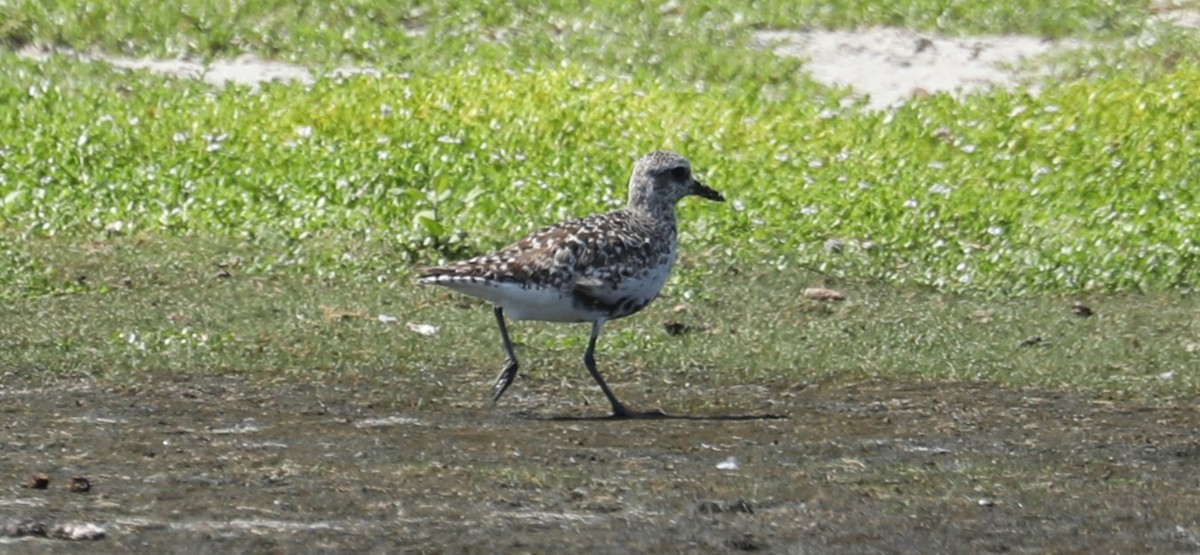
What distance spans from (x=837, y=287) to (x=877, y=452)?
4387mm

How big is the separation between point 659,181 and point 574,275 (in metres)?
1.18

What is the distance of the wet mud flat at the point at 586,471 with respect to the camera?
23.3 ft

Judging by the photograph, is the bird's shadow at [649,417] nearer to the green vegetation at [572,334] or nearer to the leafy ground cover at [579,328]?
the leafy ground cover at [579,328]

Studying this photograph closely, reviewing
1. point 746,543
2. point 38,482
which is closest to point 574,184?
point 38,482

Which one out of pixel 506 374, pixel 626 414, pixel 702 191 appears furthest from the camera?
pixel 702 191

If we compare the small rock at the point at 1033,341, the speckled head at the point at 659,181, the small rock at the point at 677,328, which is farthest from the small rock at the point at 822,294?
the speckled head at the point at 659,181

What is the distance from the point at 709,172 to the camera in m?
15.8

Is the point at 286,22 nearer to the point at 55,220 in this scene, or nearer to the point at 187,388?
the point at 55,220

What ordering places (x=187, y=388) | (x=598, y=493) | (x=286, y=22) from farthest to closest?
(x=286, y=22)
(x=187, y=388)
(x=598, y=493)

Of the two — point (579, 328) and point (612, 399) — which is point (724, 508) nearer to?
point (612, 399)

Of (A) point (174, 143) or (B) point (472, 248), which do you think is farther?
(A) point (174, 143)

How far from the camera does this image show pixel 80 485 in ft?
25.1

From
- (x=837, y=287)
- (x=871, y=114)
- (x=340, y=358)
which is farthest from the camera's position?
(x=871, y=114)

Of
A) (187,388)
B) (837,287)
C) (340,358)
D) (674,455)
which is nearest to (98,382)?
(187,388)
